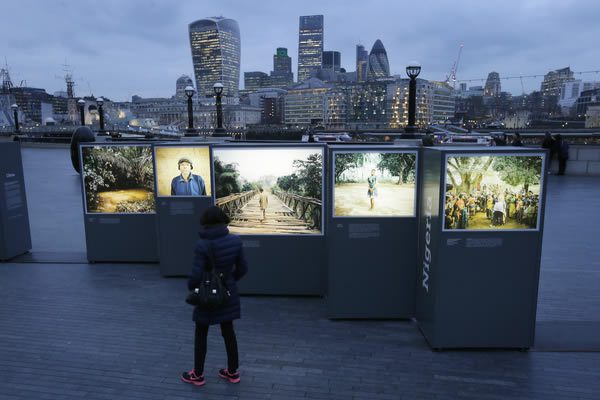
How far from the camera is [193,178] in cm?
661

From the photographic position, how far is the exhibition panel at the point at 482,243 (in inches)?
166

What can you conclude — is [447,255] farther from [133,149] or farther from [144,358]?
[133,149]

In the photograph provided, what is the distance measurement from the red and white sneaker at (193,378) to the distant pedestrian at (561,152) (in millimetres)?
18887

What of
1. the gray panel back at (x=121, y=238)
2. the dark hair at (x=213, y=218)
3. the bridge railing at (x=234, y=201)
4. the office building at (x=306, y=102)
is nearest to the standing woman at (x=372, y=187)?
the bridge railing at (x=234, y=201)

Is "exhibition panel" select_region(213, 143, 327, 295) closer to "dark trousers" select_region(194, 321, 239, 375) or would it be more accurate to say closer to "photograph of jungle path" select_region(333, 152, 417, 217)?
"photograph of jungle path" select_region(333, 152, 417, 217)

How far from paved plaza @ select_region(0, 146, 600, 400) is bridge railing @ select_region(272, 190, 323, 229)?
1.10 metres

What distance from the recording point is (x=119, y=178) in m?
7.52

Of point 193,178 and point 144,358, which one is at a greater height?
point 193,178

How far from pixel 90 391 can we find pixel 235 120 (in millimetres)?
172485

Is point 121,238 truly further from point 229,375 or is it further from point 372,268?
point 372,268

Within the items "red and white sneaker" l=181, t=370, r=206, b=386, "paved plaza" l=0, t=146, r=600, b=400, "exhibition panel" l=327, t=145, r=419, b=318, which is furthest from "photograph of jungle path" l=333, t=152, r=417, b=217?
"red and white sneaker" l=181, t=370, r=206, b=386

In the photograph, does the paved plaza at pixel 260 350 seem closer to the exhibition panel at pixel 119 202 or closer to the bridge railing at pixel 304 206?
the exhibition panel at pixel 119 202

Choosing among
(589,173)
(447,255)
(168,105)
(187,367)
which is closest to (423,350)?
(447,255)

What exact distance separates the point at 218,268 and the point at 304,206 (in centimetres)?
243
